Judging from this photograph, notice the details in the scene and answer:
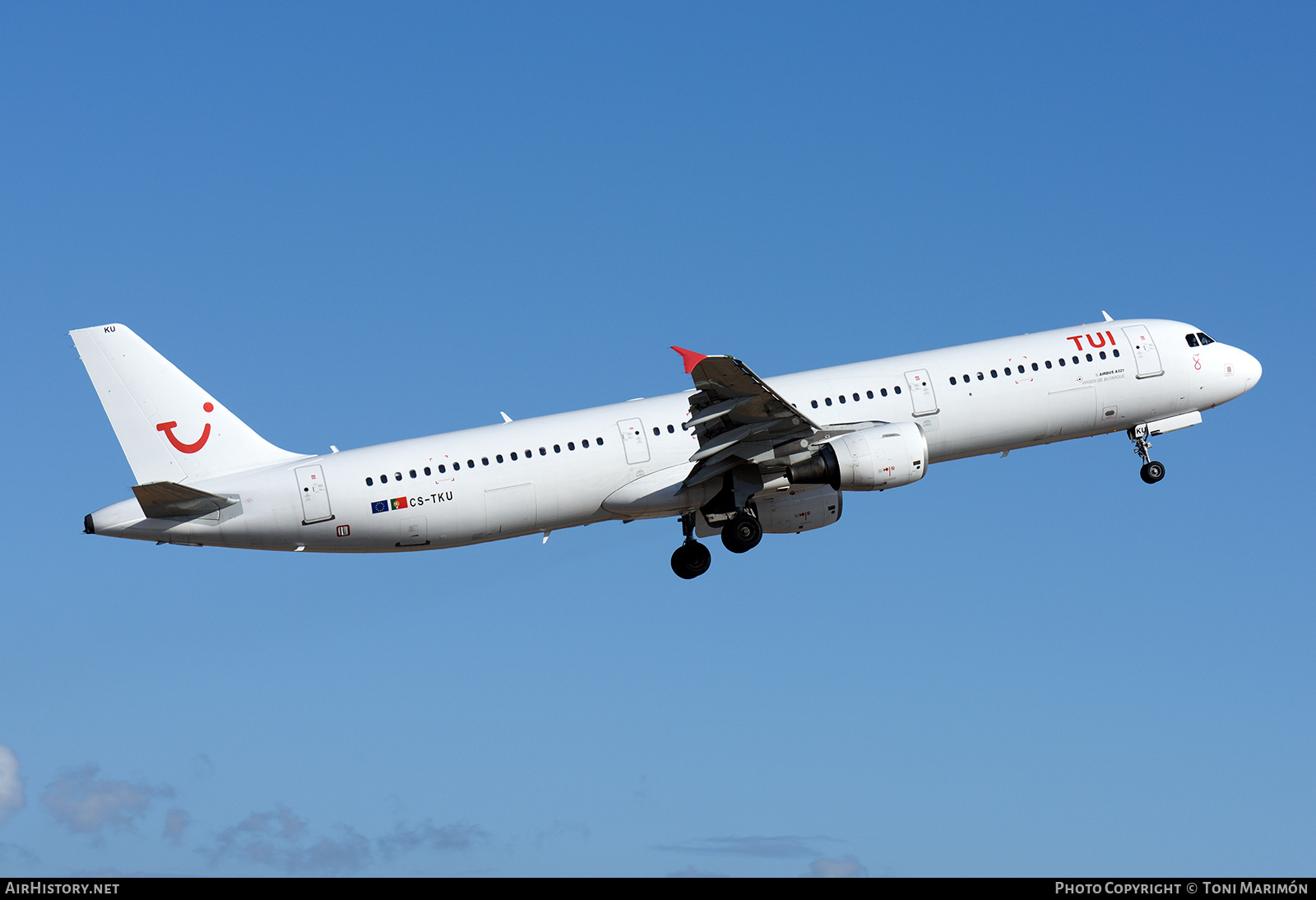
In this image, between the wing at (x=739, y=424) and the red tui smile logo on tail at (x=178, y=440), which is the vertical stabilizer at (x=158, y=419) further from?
the wing at (x=739, y=424)

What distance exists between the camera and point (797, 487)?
39844mm

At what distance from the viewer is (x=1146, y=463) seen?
43.9 metres

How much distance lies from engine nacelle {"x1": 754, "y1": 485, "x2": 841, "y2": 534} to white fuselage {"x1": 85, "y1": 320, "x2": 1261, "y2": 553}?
2311 millimetres

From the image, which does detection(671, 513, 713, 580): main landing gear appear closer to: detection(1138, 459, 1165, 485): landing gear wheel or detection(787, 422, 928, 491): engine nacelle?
detection(787, 422, 928, 491): engine nacelle

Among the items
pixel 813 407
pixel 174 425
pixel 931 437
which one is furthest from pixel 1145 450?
pixel 174 425

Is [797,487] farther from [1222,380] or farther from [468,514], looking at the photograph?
[1222,380]

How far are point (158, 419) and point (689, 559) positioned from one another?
16.1 metres

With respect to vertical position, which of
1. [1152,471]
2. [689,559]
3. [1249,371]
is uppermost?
[1249,371]

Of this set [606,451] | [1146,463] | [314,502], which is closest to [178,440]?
[314,502]

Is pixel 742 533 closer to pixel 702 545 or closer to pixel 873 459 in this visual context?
pixel 702 545

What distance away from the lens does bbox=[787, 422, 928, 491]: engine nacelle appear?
3788cm

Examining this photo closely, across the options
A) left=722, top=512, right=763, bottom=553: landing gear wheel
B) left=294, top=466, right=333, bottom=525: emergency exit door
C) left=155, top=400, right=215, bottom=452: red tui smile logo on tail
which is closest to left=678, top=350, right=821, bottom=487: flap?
left=722, top=512, right=763, bottom=553: landing gear wheel

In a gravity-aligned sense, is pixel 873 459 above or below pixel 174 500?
above

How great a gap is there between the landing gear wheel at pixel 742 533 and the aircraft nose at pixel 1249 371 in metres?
17.3
